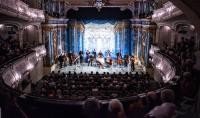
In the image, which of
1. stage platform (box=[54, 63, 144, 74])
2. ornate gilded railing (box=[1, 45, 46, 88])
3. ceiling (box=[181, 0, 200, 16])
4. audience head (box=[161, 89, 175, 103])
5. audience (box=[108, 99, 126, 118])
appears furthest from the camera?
stage platform (box=[54, 63, 144, 74])

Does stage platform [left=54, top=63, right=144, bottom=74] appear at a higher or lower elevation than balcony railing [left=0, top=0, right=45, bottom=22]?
lower

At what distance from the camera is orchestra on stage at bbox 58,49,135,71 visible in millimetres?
34562

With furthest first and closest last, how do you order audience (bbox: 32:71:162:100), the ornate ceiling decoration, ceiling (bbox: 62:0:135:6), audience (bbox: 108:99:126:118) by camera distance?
ceiling (bbox: 62:0:135:6) → the ornate ceiling decoration → audience (bbox: 32:71:162:100) → audience (bbox: 108:99:126:118)

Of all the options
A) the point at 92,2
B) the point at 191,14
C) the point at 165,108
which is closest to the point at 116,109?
the point at 165,108

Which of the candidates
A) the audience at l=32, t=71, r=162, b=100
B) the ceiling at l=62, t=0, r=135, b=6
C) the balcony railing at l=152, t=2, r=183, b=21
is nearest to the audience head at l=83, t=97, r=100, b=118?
the audience at l=32, t=71, r=162, b=100

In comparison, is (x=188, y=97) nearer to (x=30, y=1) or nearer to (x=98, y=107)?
(x=98, y=107)

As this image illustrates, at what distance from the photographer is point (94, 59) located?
1414 inches

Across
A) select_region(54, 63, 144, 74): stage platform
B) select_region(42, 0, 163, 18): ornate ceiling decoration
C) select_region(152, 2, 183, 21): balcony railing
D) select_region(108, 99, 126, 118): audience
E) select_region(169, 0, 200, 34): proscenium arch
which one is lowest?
select_region(54, 63, 144, 74): stage platform

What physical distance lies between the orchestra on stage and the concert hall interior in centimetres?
11

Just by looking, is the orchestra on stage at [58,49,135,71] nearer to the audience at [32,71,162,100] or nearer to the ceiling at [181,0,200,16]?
the audience at [32,71,162,100]

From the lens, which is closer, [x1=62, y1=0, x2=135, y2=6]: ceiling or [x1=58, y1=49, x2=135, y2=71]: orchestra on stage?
[x1=58, y1=49, x2=135, y2=71]: orchestra on stage

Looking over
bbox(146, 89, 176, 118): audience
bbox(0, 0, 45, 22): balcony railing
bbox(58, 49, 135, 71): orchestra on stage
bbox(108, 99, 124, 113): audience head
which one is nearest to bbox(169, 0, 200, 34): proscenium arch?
bbox(146, 89, 176, 118): audience

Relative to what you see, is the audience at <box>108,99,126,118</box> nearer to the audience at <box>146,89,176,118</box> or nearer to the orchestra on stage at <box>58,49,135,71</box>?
the audience at <box>146,89,176,118</box>

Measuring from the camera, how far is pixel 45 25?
30.1 m
